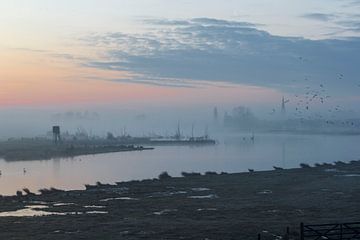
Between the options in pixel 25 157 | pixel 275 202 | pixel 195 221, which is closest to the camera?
pixel 195 221

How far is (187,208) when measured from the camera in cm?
2578

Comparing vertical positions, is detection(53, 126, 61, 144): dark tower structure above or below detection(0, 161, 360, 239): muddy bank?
above

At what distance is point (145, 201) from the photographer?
Result: 2919cm

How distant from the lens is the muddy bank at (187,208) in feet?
63.4

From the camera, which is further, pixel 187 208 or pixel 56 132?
pixel 56 132

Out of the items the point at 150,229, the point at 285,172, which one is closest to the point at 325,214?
the point at 150,229

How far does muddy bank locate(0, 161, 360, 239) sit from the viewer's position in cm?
1933

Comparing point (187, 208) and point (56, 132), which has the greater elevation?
point (56, 132)

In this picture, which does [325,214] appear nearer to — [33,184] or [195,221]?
[195,221]

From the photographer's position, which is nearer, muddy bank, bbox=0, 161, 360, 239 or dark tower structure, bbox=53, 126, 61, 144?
muddy bank, bbox=0, 161, 360, 239

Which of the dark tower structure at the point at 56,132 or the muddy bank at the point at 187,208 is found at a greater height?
the dark tower structure at the point at 56,132

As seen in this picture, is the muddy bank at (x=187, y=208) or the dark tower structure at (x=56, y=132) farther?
the dark tower structure at (x=56, y=132)

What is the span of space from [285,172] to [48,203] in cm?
2423

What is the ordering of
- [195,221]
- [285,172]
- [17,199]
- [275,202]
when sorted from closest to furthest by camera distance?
[195,221]
[275,202]
[17,199]
[285,172]
